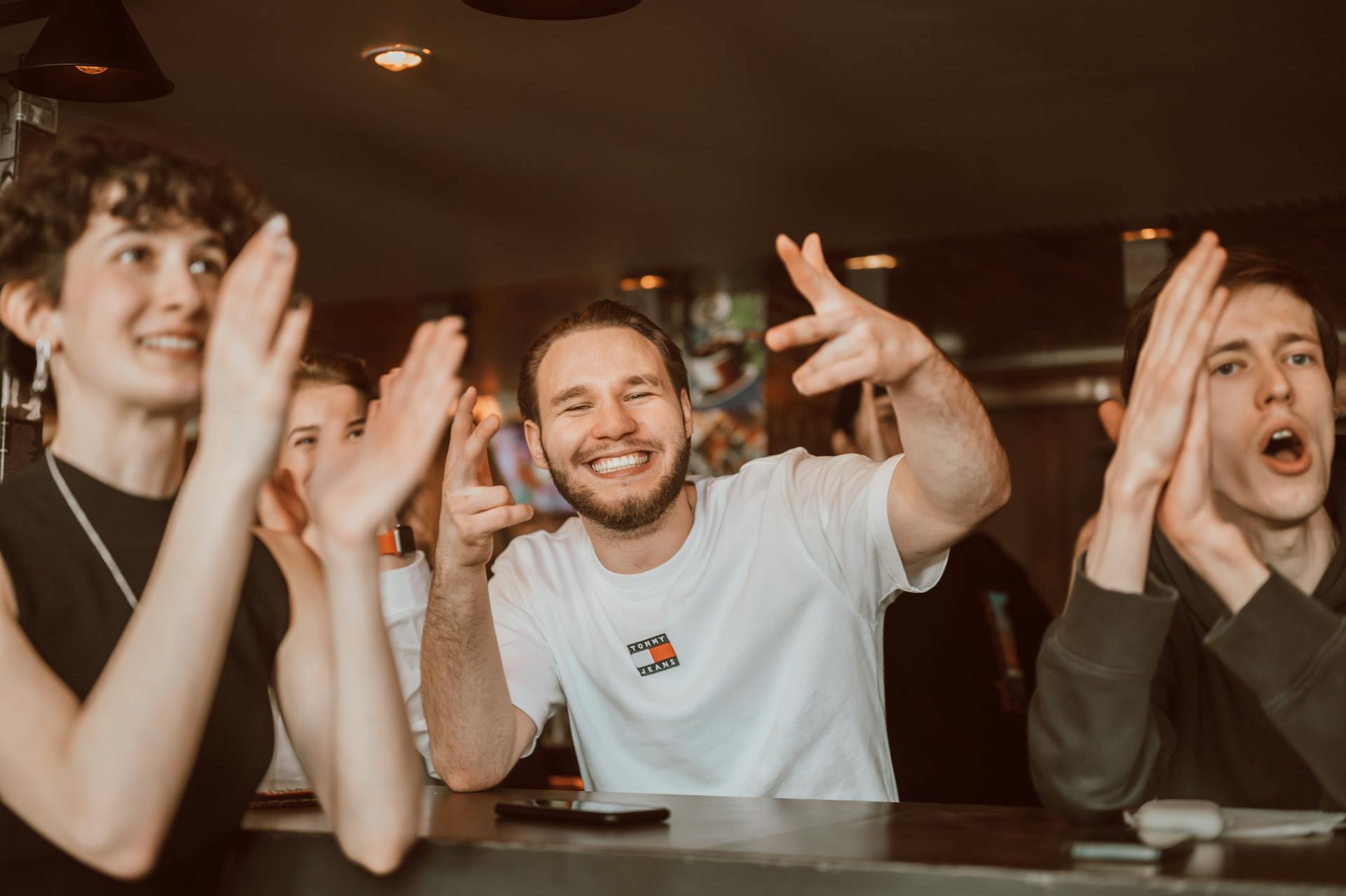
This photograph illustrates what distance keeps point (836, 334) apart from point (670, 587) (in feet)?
2.50

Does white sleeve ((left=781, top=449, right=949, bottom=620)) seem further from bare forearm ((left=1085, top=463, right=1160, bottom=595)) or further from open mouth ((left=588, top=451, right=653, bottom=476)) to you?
bare forearm ((left=1085, top=463, right=1160, bottom=595))

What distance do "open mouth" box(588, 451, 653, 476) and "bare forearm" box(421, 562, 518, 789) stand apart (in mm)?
358

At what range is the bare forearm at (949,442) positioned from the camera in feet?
5.12

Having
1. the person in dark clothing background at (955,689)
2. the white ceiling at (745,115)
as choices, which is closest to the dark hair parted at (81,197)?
the person in dark clothing background at (955,689)

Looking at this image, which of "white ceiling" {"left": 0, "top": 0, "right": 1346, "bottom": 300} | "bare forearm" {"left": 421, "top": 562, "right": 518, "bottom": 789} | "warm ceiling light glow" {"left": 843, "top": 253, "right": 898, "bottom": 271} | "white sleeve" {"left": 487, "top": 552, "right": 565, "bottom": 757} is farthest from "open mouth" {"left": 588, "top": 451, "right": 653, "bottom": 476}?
"warm ceiling light glow" {"left": 843, "top": 253, "right": 898, "bottom": 271}

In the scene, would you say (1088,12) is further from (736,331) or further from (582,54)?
(736,331)

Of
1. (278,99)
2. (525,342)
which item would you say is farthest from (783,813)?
(525,342)

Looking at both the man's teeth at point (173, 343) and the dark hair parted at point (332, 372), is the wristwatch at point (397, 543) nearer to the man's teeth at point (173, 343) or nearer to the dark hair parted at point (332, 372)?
the dark hair parted at point (332, 372)

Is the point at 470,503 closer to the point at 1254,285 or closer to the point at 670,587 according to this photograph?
the point at 670,587

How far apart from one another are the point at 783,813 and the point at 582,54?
255 cm

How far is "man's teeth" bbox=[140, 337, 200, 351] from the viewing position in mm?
1151

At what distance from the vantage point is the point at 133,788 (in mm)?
1034

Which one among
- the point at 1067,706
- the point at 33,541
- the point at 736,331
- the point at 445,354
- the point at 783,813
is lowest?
the point at 783,813

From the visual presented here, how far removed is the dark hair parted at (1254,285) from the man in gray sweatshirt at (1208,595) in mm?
34
